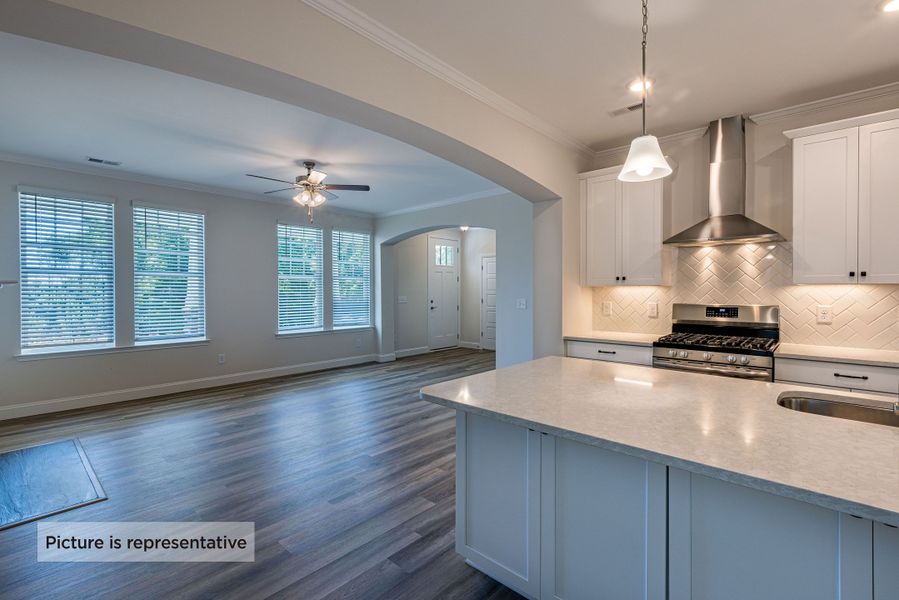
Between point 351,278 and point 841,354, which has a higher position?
point 351,278

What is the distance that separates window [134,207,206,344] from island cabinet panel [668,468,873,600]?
614cm

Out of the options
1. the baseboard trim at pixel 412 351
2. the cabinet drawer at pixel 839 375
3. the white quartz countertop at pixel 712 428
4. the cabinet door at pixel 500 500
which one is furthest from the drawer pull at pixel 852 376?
the baseboard trim at pixel 412 351

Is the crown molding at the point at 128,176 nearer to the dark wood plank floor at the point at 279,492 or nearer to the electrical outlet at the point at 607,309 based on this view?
the dark wood plank floor at the point at 279,492

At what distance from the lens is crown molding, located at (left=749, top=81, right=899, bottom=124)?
9.87 ft

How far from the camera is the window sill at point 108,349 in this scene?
4621mm

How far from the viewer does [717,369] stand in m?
3.21

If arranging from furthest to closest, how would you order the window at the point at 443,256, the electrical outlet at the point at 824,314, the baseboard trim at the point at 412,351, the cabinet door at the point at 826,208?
1. the window at the point at 443,256
2. the baseboard trim at the point at 412,351
3. the electrical outlet at the point at 824,314
4. the cabinet door at the point at 826,208

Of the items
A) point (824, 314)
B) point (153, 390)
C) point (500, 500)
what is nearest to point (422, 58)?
point (500, 500)

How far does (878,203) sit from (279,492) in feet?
14.9

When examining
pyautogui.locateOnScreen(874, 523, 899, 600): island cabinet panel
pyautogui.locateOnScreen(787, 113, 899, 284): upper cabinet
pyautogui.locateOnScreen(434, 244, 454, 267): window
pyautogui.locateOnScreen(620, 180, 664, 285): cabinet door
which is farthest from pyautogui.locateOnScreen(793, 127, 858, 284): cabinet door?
pyautogui.locateOnScreen(434, 244, 454, 267): window

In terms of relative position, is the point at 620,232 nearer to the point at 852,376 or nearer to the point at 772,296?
the point at 772,296

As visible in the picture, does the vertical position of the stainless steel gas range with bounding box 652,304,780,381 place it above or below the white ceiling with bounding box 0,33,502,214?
below

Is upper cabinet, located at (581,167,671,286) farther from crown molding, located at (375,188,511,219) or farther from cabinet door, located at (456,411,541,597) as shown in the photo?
cabinet door, located at (456,411,541,597)

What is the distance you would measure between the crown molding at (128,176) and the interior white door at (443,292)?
3593 mm
